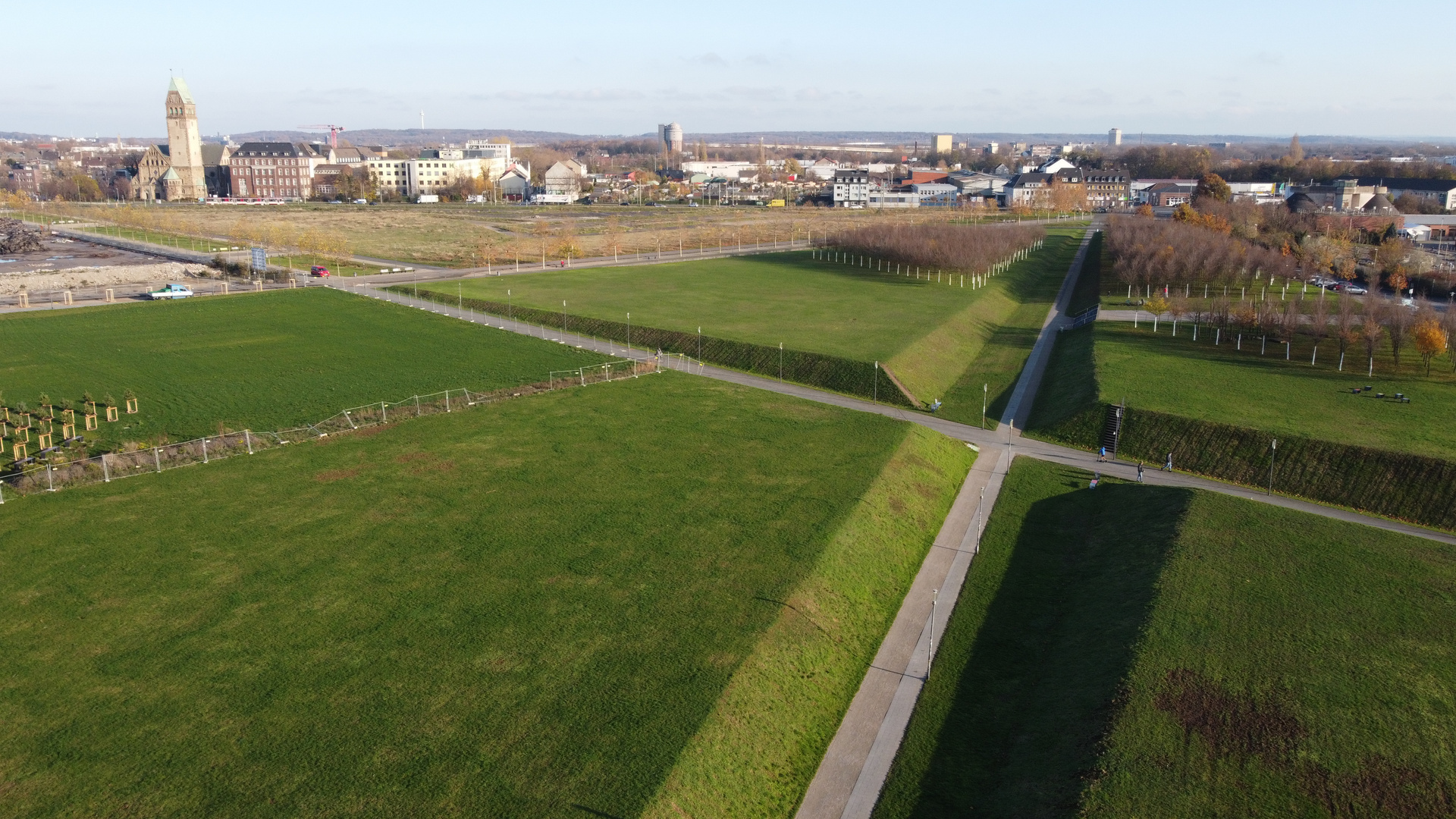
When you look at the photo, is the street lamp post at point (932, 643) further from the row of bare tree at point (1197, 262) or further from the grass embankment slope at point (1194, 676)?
the row of bare tree at point (1197, 262)

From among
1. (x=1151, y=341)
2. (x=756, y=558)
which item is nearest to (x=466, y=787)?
(x=756, y=558)

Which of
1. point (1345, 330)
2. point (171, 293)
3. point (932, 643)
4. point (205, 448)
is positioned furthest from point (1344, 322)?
point (171, 293)

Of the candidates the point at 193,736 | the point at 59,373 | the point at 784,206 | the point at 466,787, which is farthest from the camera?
the point at 784,206

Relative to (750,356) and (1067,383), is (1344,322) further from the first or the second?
(750,356)

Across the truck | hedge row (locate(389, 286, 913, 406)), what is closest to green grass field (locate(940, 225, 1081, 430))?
hedge row (locate(389, 286, 913, 406))

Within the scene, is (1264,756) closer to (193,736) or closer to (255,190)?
(193,736)

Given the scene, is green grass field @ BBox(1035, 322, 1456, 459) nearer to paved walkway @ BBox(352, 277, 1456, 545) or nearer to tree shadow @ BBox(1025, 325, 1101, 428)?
tree shadow @ BBox(1025, 325, 1101, 428)
